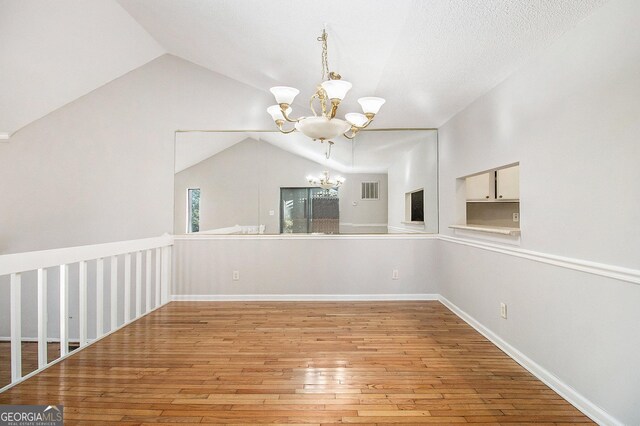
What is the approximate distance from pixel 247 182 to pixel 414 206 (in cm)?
228

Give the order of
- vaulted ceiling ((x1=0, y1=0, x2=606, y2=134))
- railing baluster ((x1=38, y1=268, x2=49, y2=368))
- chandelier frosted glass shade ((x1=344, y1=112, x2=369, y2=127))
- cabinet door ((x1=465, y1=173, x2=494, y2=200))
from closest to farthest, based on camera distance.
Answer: vaulted ceiling ((x1=0, y1=0, x2=606, y2=134)) → railing baluster ((x1=38, y1=268, x2=49, y2=368)) → chandelier frosted glass shade ((x1=344, y1=112, x2=369, y2=127)) → cabinet door ((x1=465, y1=173, x2=494, y2=200))

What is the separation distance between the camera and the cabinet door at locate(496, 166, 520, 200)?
13.3 ft

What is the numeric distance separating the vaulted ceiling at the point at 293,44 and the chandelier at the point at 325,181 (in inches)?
35.7

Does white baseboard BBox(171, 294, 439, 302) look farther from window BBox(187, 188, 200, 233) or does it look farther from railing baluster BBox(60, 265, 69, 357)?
railing baluster BBox(60, 265, 69, 357)

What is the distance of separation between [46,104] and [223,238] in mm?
2794

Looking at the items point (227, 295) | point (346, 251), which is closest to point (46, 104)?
point (227, 295)

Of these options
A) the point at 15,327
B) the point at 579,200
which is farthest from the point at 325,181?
the point at 15,327

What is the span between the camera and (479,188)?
4.38 metres

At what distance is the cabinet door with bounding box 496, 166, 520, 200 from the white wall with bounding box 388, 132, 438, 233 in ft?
2.54

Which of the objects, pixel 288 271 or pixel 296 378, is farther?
pixel 288 271

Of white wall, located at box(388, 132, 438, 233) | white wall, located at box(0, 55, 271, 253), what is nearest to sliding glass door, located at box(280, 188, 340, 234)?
white wall, located at box(388, 132, 438, 233)

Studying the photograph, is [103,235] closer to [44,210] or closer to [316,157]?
[44,210]

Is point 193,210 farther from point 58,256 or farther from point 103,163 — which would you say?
point 58,256

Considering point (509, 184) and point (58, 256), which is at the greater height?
point (509, 184)
